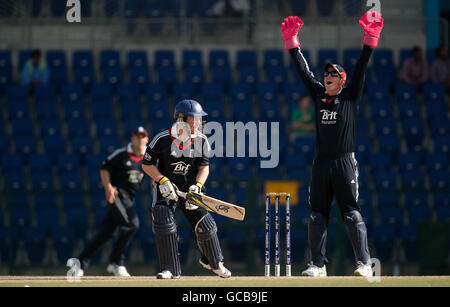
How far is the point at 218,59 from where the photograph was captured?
17094 mm

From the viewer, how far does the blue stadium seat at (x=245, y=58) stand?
17031mm

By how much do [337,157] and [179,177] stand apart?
1.58 m

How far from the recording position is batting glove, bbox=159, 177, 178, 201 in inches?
331

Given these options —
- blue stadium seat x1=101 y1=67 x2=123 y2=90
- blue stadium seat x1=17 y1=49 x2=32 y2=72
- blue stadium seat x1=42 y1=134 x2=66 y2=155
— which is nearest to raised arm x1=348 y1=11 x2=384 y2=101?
blue stadium seat x1=42 y1=134 x2=66 y2=155

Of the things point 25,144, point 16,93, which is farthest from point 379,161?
point 16,93

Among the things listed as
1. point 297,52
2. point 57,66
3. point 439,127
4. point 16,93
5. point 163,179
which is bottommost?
point 163,179

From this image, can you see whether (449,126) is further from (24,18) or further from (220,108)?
(24,18)

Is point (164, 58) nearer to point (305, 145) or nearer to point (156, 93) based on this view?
point (156, 93)

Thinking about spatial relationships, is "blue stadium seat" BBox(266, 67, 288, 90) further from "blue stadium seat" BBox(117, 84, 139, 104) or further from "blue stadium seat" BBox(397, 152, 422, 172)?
"blue stadium seat" BBox(397, 152, 422, 172)

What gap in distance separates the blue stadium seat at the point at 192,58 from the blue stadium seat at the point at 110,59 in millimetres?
1280
